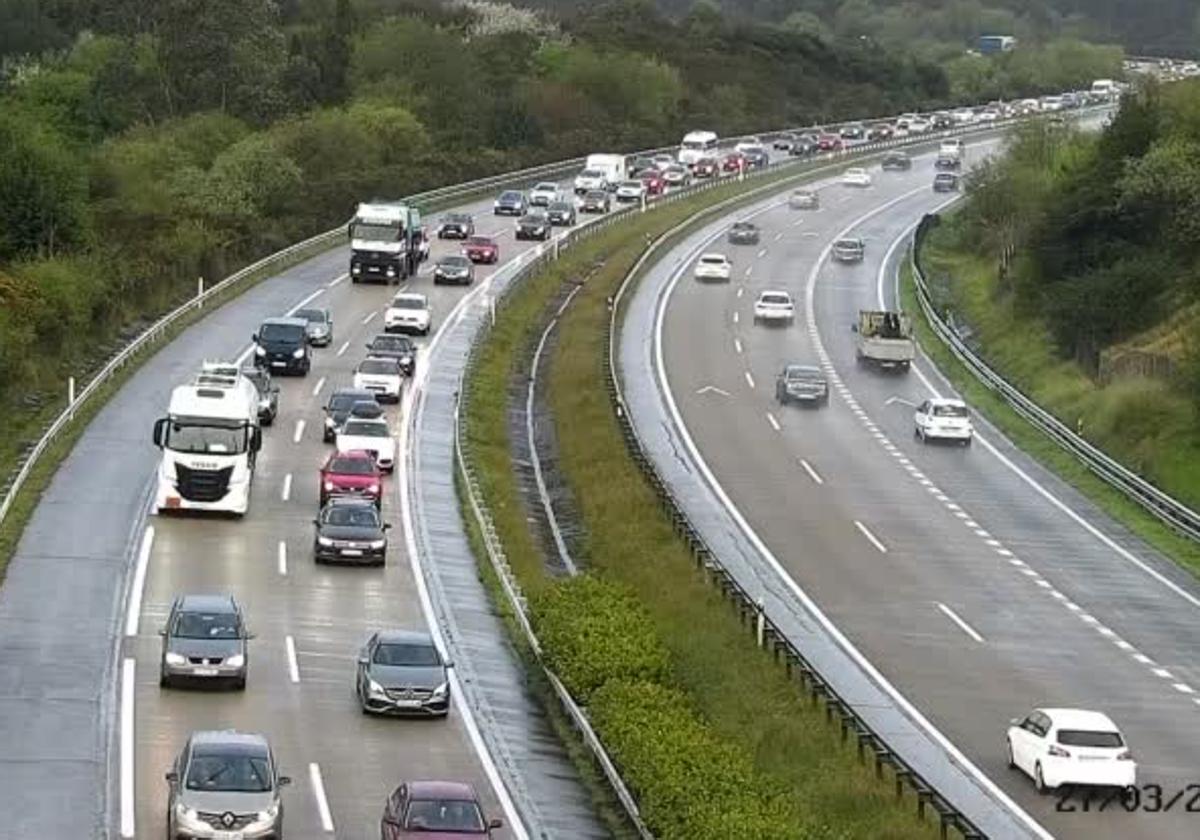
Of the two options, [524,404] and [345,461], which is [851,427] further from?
[345,461]

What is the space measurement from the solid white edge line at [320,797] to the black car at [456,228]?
7447cm

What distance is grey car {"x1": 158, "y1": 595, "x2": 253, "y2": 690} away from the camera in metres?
39.8

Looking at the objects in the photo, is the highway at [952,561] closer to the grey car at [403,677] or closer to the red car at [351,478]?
the grey car at [403,677]

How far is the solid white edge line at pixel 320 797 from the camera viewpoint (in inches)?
1317

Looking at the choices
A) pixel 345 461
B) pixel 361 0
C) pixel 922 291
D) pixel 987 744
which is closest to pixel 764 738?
pixel 987 744

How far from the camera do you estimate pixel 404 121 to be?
136 metres

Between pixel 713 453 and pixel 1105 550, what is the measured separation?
13.6m

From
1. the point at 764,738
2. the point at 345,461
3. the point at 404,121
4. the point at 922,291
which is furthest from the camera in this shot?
the point at 404,121

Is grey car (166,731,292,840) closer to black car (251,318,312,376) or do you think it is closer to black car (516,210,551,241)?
black car (251,318,312,376)

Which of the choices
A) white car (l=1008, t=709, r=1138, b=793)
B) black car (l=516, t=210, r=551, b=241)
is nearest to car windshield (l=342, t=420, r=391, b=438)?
white car (l=1008, t=709, r=1138, b=793)

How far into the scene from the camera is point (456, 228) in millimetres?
110062

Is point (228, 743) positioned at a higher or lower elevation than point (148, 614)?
higher

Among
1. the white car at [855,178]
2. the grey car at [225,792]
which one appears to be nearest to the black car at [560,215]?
the white car at [855,178]

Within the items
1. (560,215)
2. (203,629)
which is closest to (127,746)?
(203,629)
